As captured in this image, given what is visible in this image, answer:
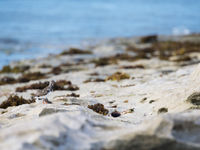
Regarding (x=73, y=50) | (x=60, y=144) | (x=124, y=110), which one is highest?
(x=73, y=50)

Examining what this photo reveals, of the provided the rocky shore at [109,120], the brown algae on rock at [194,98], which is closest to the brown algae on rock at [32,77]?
the rocky shore at [109,120]

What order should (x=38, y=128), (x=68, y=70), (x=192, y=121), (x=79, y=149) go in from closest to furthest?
(x=79, y=149)
(x=38, y=128)
(x=192, y=121)
(x=68, y=70)

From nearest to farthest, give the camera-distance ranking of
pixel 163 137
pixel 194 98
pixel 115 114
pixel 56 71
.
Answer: pixel 163 137 → pixel 194 98 → pixel 115 114 → pixel 56 71

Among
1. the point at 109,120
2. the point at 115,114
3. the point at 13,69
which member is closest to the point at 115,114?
the point at 115,114

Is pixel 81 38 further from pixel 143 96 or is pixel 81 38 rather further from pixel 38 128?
pixel 38 128

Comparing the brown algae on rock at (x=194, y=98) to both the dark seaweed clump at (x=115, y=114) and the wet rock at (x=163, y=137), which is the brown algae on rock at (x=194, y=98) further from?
the wet rock at (x=163, y=137)

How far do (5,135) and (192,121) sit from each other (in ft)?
6.19

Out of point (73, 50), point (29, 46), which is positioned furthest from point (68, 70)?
point (29, 46)

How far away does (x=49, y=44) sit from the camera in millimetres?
28219

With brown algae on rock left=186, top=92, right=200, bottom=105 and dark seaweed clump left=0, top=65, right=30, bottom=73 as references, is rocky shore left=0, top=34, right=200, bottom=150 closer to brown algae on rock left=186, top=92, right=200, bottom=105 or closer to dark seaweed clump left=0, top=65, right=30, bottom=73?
brown algae on rock left=186, top=92, right=200, bottom=105

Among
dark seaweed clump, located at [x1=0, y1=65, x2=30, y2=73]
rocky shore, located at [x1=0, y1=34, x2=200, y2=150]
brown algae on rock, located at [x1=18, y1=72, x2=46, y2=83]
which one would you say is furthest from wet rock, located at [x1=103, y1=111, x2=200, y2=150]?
dark seaweed clump, located at [x1=0, y1=65, x2=30, y2=73]

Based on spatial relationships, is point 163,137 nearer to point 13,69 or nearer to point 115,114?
point 115,114

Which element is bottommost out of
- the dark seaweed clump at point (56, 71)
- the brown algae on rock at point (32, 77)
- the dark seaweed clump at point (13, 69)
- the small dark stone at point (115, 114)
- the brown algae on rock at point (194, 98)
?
the small dark stone at point (115, 114)

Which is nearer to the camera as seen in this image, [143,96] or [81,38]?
[143,96]
